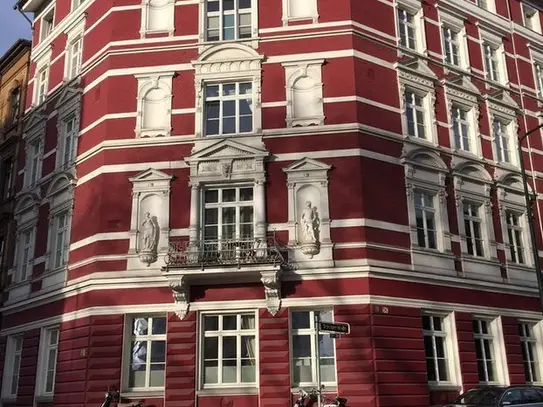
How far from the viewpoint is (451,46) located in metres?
25.2

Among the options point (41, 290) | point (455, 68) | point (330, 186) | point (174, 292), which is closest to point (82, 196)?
point (41, 290)

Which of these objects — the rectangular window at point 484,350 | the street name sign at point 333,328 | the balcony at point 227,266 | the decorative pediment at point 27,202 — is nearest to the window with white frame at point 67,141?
the decorative pediment at point 27,202

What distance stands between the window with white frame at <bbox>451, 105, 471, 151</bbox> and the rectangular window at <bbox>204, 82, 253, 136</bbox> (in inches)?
313

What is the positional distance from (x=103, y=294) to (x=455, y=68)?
51.2ft

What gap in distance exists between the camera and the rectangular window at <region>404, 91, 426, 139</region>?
73.6 feet

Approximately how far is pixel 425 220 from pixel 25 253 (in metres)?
15.6

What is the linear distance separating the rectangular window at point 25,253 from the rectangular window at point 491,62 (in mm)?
19672

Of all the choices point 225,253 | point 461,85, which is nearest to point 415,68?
point 461,85

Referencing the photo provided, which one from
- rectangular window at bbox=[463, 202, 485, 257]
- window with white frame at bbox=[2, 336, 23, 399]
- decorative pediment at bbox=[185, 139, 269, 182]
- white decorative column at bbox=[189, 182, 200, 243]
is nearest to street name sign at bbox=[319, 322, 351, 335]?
white decorative column at bbox=[189, 182, 200, 243]

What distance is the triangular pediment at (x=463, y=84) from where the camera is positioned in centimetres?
2406

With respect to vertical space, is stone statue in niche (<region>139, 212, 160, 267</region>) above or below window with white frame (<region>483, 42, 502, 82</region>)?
below

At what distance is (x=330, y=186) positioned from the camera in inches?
793

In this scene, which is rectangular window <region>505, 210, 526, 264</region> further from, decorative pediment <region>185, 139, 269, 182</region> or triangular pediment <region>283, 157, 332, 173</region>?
decorative pediment <region>185, 139, 269, 182</region>

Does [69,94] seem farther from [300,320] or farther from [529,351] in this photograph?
[529,351]
